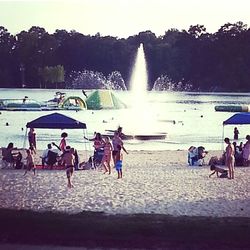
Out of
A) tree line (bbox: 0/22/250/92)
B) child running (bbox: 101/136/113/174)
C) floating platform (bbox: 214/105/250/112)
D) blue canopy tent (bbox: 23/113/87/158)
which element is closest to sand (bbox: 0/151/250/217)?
child running (bbox: 101/136/113/174)

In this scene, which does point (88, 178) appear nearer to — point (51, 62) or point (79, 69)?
point (51, 62)

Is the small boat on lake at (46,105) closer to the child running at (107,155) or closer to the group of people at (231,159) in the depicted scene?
the group of people at (231,159)

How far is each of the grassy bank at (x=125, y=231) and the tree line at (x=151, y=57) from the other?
5617 cm

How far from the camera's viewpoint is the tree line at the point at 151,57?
6631cm

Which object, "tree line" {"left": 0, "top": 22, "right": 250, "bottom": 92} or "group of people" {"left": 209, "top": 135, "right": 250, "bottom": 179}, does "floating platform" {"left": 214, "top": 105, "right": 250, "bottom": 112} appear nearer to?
"tree line" {"left": 0, "top": 22, "right": 250, "bottom": 92}

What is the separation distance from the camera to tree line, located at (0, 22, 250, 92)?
66312 millimetres

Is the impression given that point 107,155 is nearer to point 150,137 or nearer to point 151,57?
point 150,137

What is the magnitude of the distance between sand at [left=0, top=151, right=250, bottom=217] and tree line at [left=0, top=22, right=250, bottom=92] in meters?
49.9

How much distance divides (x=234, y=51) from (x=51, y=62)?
20924 millimetres

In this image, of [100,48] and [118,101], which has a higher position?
[100,48]

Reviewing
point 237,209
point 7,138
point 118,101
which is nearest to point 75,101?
point 118,101

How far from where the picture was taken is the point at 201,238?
736cm

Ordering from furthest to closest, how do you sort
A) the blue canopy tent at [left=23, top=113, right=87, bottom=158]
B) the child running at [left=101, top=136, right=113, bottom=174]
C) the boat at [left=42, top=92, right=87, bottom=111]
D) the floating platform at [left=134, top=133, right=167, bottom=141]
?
the boat at [left=42, top=92, right=87, bottom=111] < the floating platform at [left=134, top=133, right=167, bottom=141] < the blue canopy tent at [left=23, top=113, right=87, bottom=158] < the child running at [left=101, top=136, right=113, bottom=174]

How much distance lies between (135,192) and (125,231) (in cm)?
454
